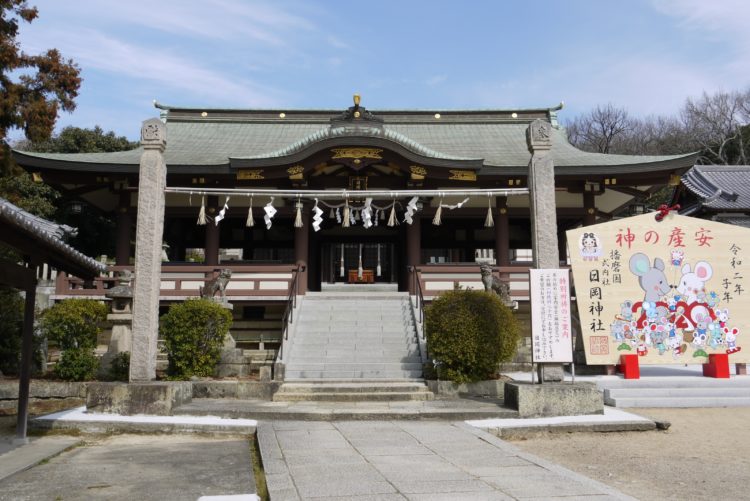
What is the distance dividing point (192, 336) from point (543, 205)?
658cm

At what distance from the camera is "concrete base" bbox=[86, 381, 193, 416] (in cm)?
789

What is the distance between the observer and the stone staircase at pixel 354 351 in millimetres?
9547

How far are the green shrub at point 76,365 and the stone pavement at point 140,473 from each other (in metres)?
3.02

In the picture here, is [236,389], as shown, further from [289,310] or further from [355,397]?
[289,310]

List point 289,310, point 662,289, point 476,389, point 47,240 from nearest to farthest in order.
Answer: point 47,240 → point 476,389 → point 662,289 → point 289,310

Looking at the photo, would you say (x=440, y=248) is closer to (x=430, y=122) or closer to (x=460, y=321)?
(x=430, y=122)

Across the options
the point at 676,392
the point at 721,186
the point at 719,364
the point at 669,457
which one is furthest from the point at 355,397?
the point at 721,186

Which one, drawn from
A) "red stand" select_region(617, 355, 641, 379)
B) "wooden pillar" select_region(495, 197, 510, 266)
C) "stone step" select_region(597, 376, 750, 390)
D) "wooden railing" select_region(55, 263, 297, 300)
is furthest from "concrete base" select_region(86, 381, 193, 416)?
"wooden pillar" select_region(495, 197, 510, 266)

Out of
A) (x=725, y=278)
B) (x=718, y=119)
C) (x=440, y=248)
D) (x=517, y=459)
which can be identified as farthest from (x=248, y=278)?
(x=718, y=119)

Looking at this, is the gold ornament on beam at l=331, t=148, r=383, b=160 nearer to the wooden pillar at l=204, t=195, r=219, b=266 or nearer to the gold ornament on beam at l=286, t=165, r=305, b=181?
the gold ornament on beam at l=286, t=165, r=305, b=181

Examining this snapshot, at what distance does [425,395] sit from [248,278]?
21.7ft

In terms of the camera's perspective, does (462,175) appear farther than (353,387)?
Yes

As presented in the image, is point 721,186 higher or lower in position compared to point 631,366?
higher

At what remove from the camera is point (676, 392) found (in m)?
9.76
